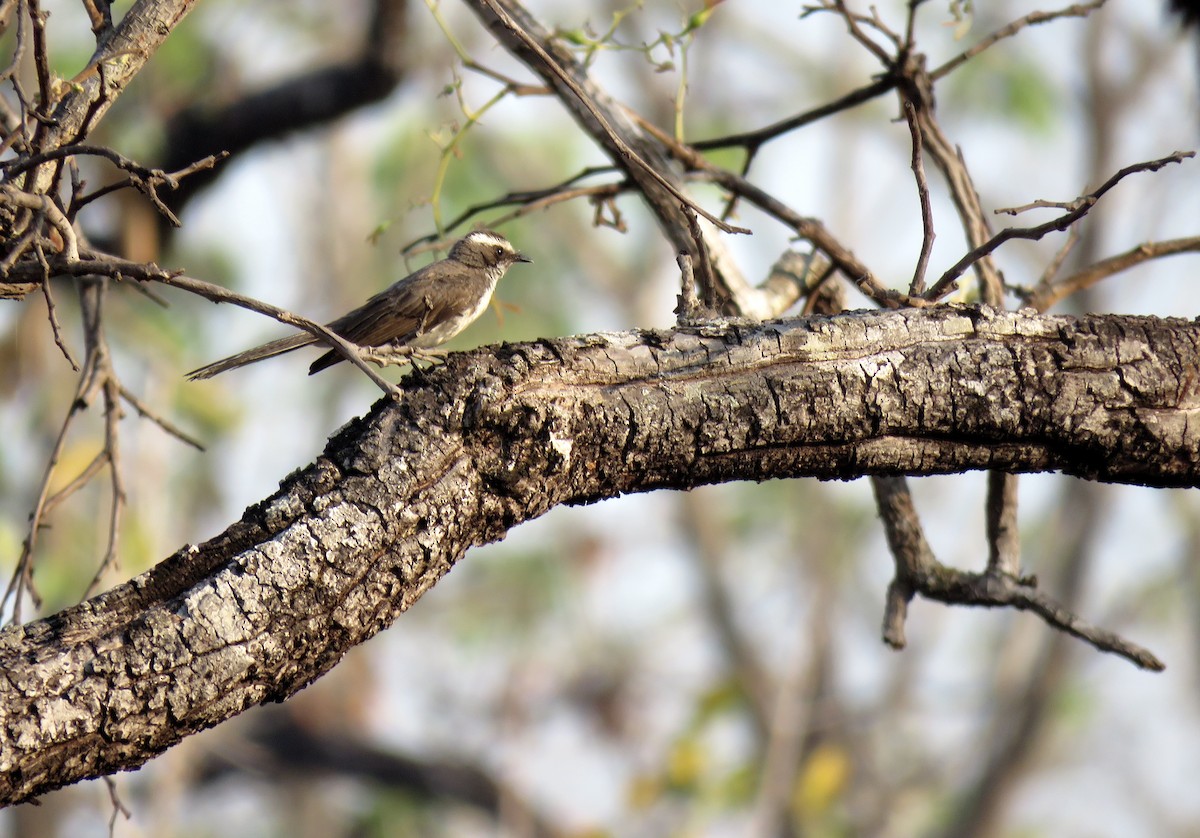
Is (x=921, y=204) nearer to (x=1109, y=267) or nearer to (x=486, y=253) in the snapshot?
(x=1109, y=267)

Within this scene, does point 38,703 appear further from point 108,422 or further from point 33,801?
point 108,422

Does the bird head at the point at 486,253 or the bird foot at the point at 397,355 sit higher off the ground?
the bird head at the point at 486,253

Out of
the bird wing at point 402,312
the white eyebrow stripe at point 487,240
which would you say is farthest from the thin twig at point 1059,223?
the white eyebrow stripe at point 487,240

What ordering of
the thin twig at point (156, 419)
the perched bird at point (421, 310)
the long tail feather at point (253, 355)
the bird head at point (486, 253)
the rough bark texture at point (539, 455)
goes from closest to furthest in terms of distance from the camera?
the rough bark texture at point (539, 455), the thin twig at point (156, 419), the long tail feather at point (253, 355), the perched bird at point (421, 310), the bird head at point (486, 253)

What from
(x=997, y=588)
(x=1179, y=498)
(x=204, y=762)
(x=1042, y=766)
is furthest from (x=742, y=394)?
(x=1179, y=498)

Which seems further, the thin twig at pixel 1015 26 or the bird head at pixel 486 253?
the bird head at pixel 486 253

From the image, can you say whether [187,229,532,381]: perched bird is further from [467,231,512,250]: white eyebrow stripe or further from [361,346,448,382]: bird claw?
[361,346,448,382]: bird claw

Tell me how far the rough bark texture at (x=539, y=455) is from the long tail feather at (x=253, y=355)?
67.2 inches

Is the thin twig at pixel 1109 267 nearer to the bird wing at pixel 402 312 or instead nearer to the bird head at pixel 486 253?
the bird wing at pixel 402 312

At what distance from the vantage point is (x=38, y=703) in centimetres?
228

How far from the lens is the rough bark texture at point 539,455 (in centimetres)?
239

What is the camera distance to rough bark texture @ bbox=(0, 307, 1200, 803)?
7.85 feet

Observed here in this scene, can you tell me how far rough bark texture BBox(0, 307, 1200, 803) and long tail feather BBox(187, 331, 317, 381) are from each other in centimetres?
171

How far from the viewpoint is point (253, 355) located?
181 inches
